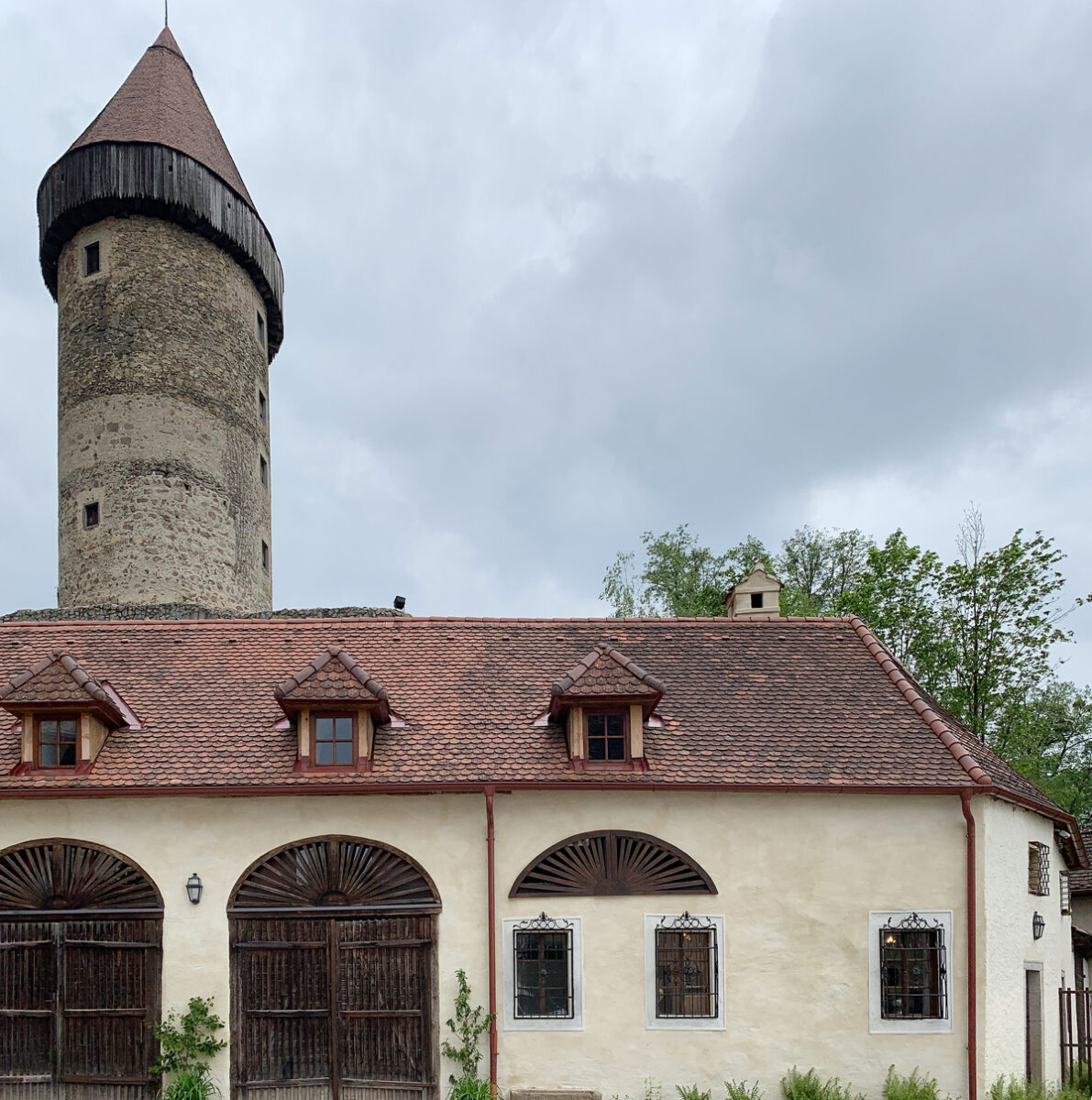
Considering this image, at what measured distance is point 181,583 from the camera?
2458cm

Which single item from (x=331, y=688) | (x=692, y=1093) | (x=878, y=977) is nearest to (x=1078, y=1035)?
(x=878, y=977)

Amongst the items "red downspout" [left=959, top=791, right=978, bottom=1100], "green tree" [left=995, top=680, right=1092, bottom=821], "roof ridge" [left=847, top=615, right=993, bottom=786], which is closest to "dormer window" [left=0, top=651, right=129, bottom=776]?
"roof ridge" [left=847, top=615, right=993, bottom=786]

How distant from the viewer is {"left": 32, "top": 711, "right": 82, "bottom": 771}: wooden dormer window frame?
40.8 feet

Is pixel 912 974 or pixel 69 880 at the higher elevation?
pixel 69 880

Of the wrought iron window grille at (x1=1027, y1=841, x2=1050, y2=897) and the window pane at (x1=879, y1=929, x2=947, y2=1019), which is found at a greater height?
the wrought iron window grille at (x1=1027, y1=841, x2=1050, y2=897)

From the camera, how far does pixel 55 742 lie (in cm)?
1254

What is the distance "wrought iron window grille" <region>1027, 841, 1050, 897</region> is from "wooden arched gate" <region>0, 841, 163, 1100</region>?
483 inches

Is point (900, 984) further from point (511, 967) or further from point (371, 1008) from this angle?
point (371, 1008)

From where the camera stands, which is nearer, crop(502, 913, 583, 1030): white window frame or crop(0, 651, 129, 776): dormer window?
crop(502, 913, 583, 1030): white window frame

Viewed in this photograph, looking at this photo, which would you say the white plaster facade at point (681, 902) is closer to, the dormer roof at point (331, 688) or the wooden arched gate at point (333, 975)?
the wooden arched gate at point (333, 975)

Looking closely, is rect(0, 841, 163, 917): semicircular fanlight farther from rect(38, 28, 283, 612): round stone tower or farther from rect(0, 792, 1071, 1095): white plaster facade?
rect(38, 28, 283, 612): round stone tower

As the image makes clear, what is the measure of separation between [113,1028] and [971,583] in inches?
841

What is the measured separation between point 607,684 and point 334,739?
3.82 metres

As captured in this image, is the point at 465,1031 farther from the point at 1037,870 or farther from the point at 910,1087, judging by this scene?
the point at 1037,870
